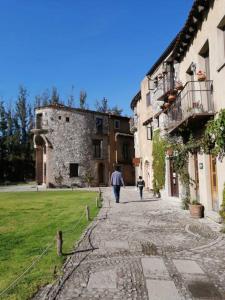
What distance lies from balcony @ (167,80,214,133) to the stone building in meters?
29.1

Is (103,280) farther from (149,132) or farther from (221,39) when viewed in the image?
(149,132)

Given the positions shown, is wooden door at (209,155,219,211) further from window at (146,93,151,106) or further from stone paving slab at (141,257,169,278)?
window at (146,93,151,106)

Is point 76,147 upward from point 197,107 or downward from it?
upward

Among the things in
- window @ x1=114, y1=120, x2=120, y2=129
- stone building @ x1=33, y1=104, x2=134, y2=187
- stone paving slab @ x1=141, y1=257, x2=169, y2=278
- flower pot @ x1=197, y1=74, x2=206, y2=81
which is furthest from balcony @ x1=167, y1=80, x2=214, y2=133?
window @ x1=114, y1=120, x2=120, y2=129

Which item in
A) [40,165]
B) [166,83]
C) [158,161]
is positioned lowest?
[158,161]

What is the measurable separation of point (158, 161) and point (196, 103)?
10.8 m

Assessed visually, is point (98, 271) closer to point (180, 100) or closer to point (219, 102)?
point (219, 102)

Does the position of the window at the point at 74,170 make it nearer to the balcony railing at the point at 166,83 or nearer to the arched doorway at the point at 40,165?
the arched doorway at the point at 40,165

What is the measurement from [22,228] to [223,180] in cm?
674

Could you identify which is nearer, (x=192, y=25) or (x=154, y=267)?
(x=154, y=267)

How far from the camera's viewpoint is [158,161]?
77.3 feet

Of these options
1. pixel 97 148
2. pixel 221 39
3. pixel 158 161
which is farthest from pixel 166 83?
pixel 97 148

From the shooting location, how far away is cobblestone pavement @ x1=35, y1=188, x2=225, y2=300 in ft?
17.5

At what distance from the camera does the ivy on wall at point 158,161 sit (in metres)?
22.7
